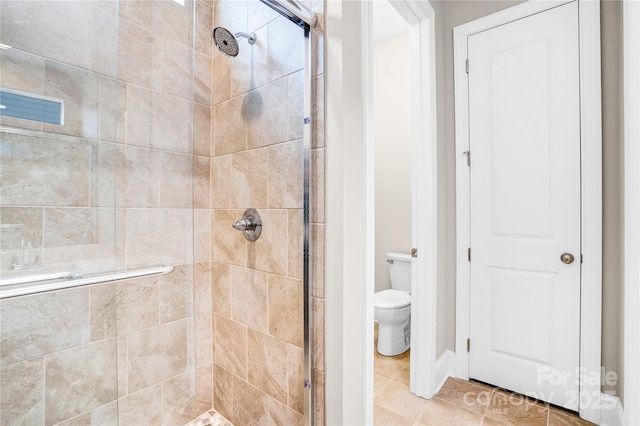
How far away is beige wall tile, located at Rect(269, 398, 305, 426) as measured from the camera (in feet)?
3.80

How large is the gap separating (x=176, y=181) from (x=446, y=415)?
1849mm

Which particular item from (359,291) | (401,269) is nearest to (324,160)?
(359,291)

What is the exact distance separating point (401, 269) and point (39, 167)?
2513mm

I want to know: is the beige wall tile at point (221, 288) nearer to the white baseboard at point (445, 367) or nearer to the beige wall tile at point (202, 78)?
the beige wall tile at point (202, 78)

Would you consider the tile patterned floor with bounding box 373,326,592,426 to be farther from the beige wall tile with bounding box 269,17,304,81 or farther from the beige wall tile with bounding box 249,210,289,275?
the beige wall tile with bounding box 269,17,304,81

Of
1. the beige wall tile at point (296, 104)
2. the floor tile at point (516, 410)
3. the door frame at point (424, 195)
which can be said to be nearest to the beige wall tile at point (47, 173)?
the beige wall tile at point (296, 104)

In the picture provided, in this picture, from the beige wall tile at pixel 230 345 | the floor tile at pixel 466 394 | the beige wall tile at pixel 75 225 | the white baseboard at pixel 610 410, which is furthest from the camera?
the floor tile at pixel 466 394

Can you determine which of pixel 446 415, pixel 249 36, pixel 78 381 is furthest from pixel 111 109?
pixel 446 415

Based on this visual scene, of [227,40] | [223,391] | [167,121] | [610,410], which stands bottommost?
[610,410]

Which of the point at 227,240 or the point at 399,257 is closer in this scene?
the point at 227,240

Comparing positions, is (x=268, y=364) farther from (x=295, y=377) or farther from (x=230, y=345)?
(x=230, y=345)

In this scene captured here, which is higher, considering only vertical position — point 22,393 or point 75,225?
point 75,225

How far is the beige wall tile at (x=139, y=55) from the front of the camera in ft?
3.76

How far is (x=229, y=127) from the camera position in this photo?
55.3 inches
